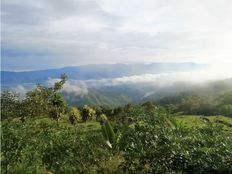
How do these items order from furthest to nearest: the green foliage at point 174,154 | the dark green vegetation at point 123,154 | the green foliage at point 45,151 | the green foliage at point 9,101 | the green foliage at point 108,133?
the green foliage at point 9,101 → the green foliage at point 108,133 → the green foliage at point 174,154 → the dark green vegetation at point 123,154 → the green foliage at point 45,151

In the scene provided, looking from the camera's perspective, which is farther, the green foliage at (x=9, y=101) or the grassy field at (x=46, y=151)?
the green foliage at (x=9, y=101)

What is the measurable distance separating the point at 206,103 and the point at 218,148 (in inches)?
4619

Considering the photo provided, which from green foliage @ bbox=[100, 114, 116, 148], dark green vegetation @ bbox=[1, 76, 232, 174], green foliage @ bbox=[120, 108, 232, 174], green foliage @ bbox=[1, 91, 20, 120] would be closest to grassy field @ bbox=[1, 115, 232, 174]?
dark green vegetation @ bbox=[1, 76, 232, 174]

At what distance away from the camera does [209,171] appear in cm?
1463

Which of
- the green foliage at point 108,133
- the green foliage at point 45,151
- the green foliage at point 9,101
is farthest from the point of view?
the green foliage at point 9,101

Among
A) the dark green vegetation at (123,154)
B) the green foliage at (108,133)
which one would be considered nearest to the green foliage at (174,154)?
the dark green vegetation at (123,154)

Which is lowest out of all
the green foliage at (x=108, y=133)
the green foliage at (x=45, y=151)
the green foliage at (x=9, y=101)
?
the green foliage at (x=108, y=133)

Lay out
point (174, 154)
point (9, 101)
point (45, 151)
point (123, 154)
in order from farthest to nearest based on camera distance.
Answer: point (9, 101) < point (123, 154) < point (45, 151) < point (174, 154)

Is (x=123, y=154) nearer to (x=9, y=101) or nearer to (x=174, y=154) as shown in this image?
(x=174, y=154)

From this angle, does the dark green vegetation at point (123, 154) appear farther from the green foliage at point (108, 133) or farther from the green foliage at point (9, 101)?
the green foliage at point (9, 101)

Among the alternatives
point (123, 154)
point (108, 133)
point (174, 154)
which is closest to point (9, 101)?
point (108, 133)

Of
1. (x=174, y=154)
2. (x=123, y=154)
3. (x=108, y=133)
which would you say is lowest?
(x=108, y=133)

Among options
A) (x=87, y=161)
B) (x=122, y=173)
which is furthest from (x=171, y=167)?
(x=87, y=161)

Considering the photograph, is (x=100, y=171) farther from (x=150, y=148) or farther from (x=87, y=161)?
(x=150, y=148)
